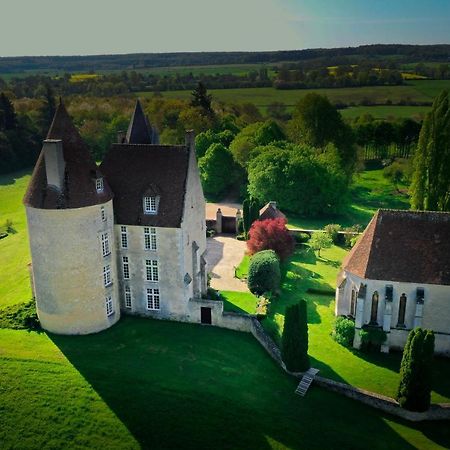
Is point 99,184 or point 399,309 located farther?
point 399,309

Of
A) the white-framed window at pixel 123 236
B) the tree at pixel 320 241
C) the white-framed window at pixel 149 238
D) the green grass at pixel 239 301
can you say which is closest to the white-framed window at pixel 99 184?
the white-framed window at pixel 123 236

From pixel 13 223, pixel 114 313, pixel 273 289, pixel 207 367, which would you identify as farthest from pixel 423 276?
pixel 13 223

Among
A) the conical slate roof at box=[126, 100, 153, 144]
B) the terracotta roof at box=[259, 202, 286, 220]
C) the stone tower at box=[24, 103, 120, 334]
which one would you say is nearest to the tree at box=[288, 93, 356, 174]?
the terracotta roof at box=[259, 202, 286, 220]

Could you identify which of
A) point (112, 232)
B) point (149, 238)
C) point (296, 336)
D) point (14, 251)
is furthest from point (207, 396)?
point (14, 251)

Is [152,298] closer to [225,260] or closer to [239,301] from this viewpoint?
[239,301]

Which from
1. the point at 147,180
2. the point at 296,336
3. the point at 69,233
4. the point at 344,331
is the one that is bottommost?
the point at 344,331

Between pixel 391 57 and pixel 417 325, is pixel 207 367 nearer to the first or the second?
pixel 417 325
